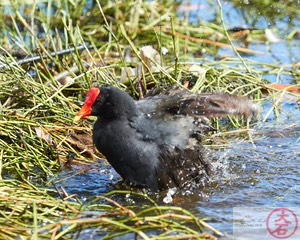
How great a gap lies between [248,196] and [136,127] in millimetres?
744

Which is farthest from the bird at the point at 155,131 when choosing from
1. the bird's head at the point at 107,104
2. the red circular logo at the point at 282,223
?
the red circular logo at the point at 282,223

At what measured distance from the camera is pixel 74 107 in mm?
5188

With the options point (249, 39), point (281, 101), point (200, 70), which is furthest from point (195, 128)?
point (249, 39)

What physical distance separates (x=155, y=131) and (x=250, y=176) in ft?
2.63

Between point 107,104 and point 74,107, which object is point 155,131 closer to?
point 107,104

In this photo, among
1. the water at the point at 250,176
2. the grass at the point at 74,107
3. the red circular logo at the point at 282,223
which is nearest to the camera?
the grass at the point at 74,107

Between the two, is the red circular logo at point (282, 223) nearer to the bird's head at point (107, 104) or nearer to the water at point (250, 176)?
the water at point (250, 176)

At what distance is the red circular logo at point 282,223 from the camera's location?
12.4 feet

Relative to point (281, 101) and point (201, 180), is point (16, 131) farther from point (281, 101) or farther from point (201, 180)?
point (281, 101)

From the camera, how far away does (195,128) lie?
445cm

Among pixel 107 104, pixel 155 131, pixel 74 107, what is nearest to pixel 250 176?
pixel 155 131

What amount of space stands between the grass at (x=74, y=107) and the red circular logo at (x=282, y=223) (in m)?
0.41

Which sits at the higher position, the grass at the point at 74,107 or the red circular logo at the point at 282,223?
the grass at the point at 74,107

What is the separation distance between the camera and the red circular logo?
12.4 ft
